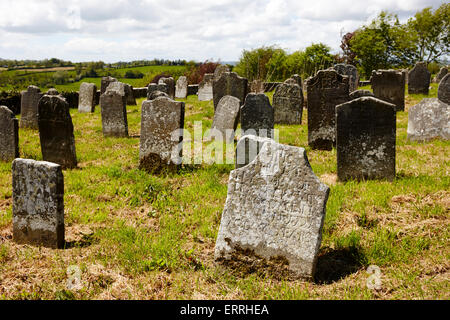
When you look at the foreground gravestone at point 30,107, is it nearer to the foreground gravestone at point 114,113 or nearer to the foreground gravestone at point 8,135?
the foreground gravestone at point 114,113

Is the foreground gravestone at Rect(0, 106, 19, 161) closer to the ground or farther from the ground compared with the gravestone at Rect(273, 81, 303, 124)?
closer to the ground

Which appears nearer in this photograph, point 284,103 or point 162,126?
point 162,126

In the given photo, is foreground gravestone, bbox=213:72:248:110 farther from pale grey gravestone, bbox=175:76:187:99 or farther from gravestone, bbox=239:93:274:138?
pale grey gravestone, bbox=175:76:187:99

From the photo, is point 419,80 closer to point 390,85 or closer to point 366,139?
point 390,85

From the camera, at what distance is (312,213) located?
3896mm

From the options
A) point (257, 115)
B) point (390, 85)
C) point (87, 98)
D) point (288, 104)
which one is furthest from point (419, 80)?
point (87, 98)

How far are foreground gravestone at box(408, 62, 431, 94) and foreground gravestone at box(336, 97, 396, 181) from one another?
49.0 feet

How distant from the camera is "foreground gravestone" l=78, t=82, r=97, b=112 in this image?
17.7m

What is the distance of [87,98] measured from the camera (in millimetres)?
17875

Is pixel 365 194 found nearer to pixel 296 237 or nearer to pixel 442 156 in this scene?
pixel 296 237

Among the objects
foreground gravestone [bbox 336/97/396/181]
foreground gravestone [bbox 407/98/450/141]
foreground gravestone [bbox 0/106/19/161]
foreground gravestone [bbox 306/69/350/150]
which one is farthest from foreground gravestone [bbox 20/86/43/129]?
foreground gravestone [bbox 407/98/450/141]
